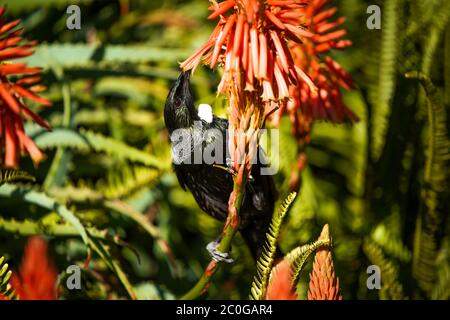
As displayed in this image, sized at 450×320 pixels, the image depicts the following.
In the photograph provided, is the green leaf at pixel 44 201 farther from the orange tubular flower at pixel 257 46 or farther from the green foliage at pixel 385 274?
the green foliage at pixel 385 274

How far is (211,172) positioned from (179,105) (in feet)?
0.32

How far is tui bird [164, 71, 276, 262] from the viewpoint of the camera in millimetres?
706

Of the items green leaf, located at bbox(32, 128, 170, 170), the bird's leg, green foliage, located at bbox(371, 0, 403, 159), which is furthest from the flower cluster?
green foliage, located at bbox(371, 0, 403, 159)

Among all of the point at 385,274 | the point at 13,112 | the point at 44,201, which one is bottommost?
the point at 385,274

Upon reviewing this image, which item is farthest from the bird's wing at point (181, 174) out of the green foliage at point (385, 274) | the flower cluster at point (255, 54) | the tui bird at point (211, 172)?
the green foliage at point (385, 274)

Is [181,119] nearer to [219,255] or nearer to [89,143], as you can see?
[219,255]

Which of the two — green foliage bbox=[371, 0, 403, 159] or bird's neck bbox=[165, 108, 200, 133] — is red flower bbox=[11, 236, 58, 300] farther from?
green foliage bbox=[371, 0, 403, 159]

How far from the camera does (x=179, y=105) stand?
702mm

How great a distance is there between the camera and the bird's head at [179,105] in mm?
700

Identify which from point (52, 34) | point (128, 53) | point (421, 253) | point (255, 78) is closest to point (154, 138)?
point (128, 53)

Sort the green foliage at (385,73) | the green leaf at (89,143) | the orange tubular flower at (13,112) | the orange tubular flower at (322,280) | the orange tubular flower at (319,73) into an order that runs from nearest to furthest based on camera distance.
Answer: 1. the orange tubular flower at (322,280)
2. the orange tubular flower at (13,112)
3. the orange tubular flower at (319,73)
4. the green leaf at (89,143)
5. the green foliage at (385,73)

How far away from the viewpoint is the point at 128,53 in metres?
1.17

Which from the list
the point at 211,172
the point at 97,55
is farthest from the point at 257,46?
the point at 97,55
